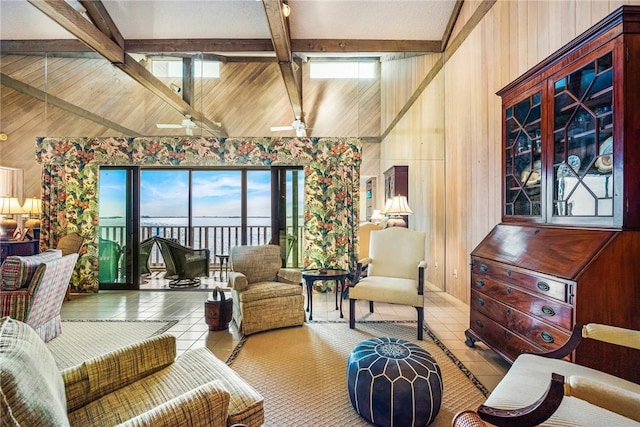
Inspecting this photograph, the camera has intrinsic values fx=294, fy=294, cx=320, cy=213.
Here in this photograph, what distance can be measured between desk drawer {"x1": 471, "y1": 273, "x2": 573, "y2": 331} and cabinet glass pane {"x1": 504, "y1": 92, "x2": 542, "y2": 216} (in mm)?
591

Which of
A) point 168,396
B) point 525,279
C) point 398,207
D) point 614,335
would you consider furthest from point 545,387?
point 398,207

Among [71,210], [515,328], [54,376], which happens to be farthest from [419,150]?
[71,210]

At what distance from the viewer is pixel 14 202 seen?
432 cm

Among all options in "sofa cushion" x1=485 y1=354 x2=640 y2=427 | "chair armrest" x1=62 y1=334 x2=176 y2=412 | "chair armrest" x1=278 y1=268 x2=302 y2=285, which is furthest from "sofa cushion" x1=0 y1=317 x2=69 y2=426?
"chair armrest" x1=278 y1=268 x2=302 y2=285

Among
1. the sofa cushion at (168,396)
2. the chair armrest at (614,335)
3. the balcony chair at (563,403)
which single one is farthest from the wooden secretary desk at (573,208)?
the sofa cushion at (168,396)

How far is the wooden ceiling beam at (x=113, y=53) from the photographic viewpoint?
10.0ft

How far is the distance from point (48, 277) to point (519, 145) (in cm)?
423

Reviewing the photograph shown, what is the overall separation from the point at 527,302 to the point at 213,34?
5182 mm

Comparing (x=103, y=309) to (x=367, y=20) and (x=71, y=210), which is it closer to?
(x=71, y=210)

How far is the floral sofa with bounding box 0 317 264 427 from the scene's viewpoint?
778 mm

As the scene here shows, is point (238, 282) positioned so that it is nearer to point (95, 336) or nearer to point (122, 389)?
point (95, 336)

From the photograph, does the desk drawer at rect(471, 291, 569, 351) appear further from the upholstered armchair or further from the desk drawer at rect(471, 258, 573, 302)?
the upholstered armchair

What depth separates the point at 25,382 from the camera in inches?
31.1

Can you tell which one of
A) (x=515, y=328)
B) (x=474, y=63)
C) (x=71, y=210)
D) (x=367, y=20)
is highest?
(x=367, y=20)
